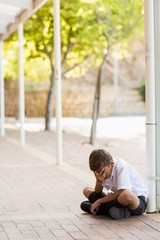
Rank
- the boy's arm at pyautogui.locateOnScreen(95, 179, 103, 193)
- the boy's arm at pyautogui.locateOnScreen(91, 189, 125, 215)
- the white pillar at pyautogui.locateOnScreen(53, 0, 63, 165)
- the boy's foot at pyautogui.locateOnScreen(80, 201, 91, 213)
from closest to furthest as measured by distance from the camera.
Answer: the boy's arm at pyautogui.locateOnScreen(91, 189, 125, 215)
the boy's arm at pyautogui.locateOnScreen(95, 179, 103, 193)
the boy's foot at pyautogui.locateOnScreen(80, 201, 91, 213)
the white pillar at pyautogui.locateOnScreen(53, 0, 63, 165)

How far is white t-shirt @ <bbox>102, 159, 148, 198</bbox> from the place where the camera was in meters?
4.86

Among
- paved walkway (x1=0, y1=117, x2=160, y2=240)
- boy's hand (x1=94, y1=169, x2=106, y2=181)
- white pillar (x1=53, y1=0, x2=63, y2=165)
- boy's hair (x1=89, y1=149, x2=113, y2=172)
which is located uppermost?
white pillar (x1=53, y1=0, x2=63, y2=165)

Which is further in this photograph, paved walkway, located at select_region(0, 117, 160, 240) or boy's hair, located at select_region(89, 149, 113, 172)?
boy's hair, located at select_region(89, 149, 113, 172)

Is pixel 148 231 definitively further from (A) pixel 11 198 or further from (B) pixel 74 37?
(B) pixel 74 37

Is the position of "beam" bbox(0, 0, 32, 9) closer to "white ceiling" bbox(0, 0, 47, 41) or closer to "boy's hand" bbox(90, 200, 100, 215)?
"white ceiling" bbox(0, 0, 47, 41)

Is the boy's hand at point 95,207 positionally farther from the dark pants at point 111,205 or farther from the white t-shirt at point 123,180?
the white t-shirt at point 123,180

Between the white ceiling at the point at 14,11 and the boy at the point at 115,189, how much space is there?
5.87 m

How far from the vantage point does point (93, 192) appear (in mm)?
5227

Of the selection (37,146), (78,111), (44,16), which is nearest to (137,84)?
(78,111)

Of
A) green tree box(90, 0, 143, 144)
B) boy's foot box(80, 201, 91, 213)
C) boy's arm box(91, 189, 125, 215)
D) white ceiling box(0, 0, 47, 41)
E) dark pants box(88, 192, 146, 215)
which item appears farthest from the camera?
green tree box(90, 0, 143, 144)

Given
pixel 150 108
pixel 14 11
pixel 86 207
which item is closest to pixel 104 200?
pixel 86 207

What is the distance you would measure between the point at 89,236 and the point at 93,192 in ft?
2.90

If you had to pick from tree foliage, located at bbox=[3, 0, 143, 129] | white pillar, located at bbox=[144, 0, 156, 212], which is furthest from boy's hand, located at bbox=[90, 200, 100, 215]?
tree foliage, located at bbox=[3, 0, 143, 129]

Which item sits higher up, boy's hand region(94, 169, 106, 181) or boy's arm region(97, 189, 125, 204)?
boy's hand region(94, 169, 106, 181)
